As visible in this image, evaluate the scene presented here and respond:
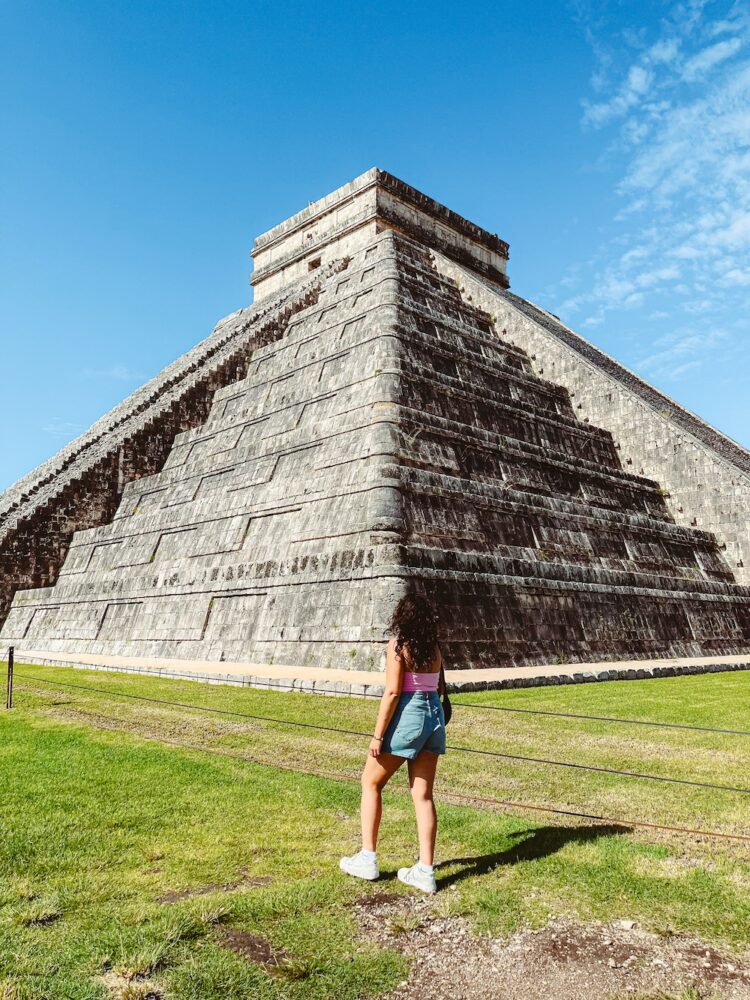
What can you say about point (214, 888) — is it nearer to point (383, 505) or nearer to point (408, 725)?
point (408, 725)

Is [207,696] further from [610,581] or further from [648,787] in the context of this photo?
[610,581]

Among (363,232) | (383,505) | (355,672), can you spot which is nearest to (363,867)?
(355,672)

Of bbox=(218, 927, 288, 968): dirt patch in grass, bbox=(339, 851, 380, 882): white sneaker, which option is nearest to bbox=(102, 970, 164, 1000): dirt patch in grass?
bbox=(218, 927, 288, 968): dirt patch in grass

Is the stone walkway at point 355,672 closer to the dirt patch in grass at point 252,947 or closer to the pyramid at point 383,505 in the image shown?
the pyramid at point 383,505

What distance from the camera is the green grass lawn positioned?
304cm

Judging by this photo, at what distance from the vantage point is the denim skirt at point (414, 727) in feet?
13.1

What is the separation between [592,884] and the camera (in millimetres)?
3750

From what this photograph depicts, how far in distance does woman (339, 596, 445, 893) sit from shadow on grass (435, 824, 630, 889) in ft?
0.84

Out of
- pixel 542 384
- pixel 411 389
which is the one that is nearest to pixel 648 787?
pixel 411 389

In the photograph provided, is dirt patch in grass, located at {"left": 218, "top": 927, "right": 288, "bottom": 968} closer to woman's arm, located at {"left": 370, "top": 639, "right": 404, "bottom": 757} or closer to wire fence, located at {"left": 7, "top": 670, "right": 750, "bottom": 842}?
woman's arm, located at {"left": 370, "top": 639, "right": 404, "bottom": 757}

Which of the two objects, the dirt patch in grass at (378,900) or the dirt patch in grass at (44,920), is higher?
the dirt patch in grass at (378,900)

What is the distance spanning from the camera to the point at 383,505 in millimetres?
13414

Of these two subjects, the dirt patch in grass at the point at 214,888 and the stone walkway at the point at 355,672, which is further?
the stone walkway at the point at 355,672

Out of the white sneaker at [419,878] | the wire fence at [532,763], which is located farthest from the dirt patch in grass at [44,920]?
the wire fence at [532,763]
